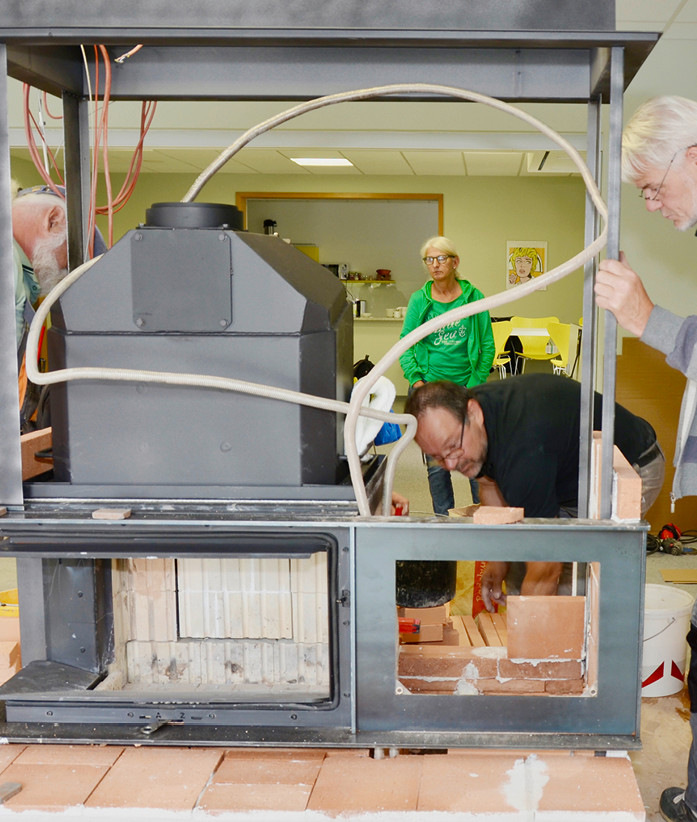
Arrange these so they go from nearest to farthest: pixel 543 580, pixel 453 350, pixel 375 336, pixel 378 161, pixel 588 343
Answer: pixel 588 343
pixel 543 580
pixel 453 350
pixel 378 161
pixel 375 336

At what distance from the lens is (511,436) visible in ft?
7.13

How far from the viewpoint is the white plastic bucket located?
2.49 m

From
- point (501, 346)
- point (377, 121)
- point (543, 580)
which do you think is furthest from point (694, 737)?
point (501, 346)

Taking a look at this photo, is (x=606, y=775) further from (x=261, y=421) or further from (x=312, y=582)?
(x=261, y=421)

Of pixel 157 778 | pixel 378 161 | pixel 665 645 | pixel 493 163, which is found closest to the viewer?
pixel 157 778

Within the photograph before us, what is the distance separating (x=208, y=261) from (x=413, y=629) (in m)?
0.91

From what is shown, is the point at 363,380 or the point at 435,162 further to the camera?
the point at 435,162

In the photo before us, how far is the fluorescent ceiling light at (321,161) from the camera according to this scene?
712 cm

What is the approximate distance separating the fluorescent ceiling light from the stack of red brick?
624 centimetres

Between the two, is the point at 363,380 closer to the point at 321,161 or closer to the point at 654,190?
the point at 654,190

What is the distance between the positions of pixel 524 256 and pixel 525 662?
7.49 m

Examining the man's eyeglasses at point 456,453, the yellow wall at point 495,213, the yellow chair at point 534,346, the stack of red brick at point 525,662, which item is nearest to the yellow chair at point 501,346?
the yellow chair at point 534,346

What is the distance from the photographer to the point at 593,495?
129cm

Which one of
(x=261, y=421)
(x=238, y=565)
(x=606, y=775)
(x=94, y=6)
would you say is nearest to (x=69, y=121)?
(x=94, y=6)
